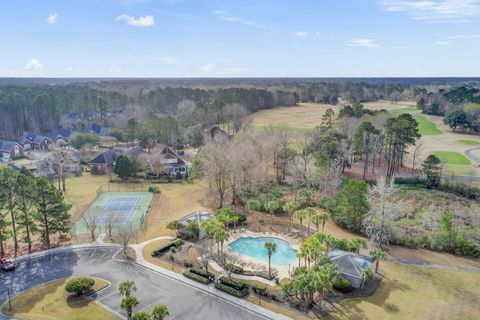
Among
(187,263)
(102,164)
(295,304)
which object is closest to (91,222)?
(187,263)

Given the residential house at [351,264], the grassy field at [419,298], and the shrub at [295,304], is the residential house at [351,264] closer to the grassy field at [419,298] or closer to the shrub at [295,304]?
the grassy field at [419,298]

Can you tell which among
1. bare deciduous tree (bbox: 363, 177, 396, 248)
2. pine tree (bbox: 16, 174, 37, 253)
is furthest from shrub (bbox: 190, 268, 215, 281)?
pine tree (bbox: 16, 174, 37, 253)

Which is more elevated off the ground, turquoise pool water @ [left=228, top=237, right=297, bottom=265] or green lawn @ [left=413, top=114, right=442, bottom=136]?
green lawn @ [left=413, top=114, right=442, bottom=136]

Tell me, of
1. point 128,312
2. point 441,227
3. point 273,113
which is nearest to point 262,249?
point 128,312

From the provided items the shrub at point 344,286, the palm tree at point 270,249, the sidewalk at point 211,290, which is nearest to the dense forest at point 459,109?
the shrub at point 344,286

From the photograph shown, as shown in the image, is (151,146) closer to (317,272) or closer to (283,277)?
(283,277)

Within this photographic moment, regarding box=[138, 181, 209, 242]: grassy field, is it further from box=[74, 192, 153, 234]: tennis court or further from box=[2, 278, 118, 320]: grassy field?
box=[2, 278, 118, 320]: grassy field

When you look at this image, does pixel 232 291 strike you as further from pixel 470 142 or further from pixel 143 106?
pixel 143 106
